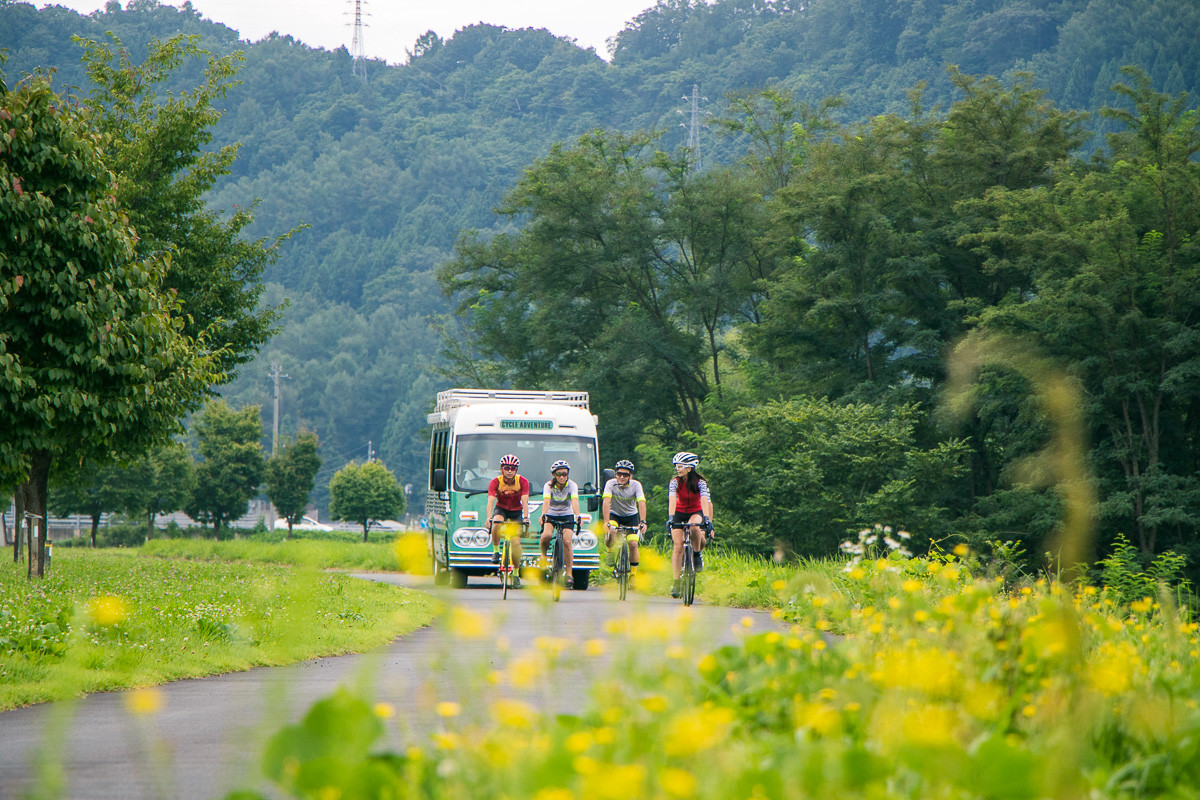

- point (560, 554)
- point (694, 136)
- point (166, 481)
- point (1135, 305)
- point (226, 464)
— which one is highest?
point (694, 136)

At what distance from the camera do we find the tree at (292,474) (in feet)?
188

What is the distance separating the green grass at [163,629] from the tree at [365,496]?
45699 mm

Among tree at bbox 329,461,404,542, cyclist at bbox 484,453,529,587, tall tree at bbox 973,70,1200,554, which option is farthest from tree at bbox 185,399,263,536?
cyclist at bbox 484,453,529,587

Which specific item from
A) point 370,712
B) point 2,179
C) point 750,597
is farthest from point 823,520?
point 370,712

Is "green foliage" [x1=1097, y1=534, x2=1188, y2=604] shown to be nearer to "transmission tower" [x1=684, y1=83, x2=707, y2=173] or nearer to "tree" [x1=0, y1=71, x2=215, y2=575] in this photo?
"tree" [x1=0, y1=71, x2=215, y2=575]

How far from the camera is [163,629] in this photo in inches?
409

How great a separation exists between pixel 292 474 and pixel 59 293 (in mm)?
45933

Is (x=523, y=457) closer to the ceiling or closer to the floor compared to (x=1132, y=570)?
closer to the ceiling

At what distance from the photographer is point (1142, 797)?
3.87 meters

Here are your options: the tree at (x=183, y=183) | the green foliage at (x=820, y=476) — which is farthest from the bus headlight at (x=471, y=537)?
the green foliage at (x=820, y=476)

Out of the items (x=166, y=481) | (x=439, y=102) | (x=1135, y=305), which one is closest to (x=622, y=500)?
(x=1135, y=305)

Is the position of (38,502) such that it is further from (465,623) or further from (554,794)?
(554,794)

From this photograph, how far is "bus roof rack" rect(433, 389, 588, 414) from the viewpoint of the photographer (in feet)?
75.9

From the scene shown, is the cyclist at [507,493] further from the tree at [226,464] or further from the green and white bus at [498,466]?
the tree at [226,464]
